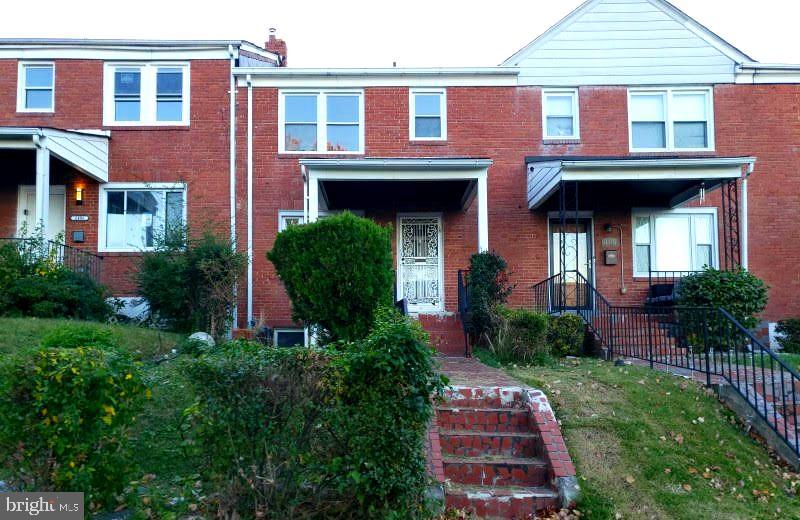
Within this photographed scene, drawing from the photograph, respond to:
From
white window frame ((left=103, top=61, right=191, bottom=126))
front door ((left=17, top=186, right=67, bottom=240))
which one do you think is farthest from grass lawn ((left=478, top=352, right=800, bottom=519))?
front door ((left=17, top=186, right=67, bottom=240))

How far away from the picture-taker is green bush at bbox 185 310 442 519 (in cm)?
461

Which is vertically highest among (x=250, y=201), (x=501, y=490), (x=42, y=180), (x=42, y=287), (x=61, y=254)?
(x=42, y=180)

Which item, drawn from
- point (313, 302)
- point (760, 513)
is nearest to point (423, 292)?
point (313, 302)

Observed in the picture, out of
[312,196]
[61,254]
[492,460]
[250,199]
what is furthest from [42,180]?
Result: [492,460]

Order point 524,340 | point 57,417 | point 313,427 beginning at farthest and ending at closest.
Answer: point 524,340 < point 313,427 < point 57,417

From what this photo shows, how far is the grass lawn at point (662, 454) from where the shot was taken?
569cm

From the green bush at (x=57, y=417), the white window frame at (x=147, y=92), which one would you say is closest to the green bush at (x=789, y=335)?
the green bush at (x=57, y=417)

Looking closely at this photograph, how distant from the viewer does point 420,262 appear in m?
15.1

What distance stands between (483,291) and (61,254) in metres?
8.88

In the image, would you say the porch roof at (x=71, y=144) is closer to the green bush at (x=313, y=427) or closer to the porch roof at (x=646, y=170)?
the porch roof at (x=646, y=170)

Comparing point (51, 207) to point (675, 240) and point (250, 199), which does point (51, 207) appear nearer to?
point (250, 199)

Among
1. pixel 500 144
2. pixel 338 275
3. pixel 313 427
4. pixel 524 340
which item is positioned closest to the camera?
pixel 313 427

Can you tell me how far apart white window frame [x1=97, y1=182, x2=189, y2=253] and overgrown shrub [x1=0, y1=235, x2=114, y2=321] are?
1.78 metres

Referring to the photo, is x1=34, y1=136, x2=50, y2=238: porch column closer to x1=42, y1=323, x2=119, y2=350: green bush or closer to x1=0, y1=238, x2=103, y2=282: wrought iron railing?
x1=0, y1=238, x2=103, y2=282: wrought iron railing
